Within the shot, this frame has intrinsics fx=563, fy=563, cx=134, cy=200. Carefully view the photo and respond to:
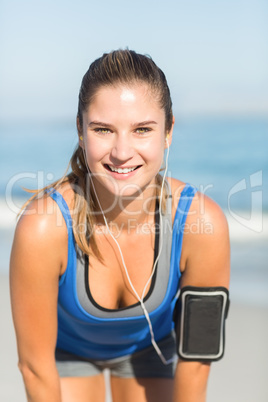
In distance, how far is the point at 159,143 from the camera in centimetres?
219

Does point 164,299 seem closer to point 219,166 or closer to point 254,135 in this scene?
point 219,166

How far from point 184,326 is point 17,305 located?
0.70 meters

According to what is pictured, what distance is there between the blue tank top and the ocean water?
5.00m

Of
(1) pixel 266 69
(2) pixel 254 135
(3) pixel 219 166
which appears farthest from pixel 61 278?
(1) pixel 266 69

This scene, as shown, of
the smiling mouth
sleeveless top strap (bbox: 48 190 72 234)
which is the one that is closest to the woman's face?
the smiling mouth

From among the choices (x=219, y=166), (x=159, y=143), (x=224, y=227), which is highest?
(x=219, y=166)

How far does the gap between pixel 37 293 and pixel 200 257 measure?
2.16 ft

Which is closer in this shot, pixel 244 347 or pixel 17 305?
pixel 17 305

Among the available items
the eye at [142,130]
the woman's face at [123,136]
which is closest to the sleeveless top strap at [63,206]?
the woman's face at [123,136]

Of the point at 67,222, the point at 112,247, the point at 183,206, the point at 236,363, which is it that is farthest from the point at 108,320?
the point at 236,363

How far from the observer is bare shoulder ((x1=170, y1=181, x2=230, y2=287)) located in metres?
2.25

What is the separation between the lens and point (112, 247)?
244 cm

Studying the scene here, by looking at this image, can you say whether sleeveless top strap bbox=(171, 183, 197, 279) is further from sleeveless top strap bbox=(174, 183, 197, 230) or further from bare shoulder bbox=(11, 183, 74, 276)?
bare shoulder bbox=(11, 183, 74, 276)

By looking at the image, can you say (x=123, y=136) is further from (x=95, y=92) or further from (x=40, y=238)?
(x=40, y=238)
